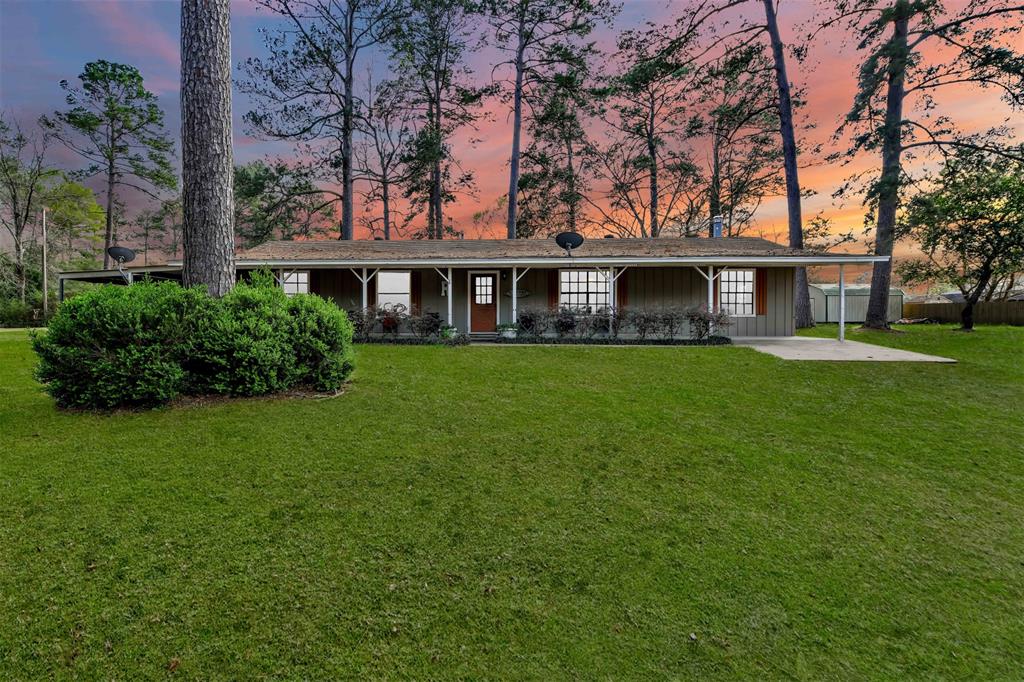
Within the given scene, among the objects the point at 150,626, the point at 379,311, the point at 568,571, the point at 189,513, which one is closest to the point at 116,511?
the point at 189,513

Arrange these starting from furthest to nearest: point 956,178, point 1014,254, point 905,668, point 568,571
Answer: point 956,178, point 1014,254, point 568,571, point 905,668

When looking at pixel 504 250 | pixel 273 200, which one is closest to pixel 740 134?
pixel 504 250

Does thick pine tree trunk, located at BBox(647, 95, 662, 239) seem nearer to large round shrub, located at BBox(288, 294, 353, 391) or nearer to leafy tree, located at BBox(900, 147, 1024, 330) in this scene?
leafy tree, located at BBox(900, 147, 1024, 330)

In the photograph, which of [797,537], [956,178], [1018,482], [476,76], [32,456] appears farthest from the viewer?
[476,76]

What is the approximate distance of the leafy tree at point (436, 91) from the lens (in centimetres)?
1930

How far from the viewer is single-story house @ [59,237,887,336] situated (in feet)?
38.8

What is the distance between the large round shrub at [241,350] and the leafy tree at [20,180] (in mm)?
28215

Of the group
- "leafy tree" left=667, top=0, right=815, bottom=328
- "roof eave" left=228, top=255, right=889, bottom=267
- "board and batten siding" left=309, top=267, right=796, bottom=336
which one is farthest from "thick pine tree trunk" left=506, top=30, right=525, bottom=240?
"roof eave" left=228, top=255, right=889, bottom=267

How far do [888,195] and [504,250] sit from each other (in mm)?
12158

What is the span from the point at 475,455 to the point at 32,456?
11.2 ft

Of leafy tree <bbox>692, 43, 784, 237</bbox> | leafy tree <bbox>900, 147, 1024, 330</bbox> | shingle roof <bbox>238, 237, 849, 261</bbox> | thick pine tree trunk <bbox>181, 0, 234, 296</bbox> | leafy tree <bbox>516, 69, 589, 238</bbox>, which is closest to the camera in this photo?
thick pine tree trunk <bbox>181, 0, 234, 296</bbox>

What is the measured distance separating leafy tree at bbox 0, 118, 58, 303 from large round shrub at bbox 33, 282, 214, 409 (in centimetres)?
2758

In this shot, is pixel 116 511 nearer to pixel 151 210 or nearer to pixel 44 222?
pixel 44 222

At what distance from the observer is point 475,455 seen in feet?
12.1
